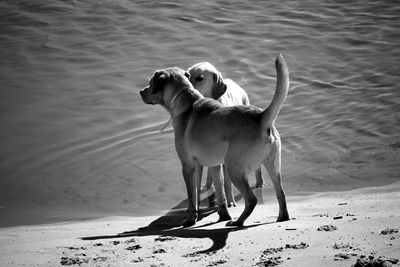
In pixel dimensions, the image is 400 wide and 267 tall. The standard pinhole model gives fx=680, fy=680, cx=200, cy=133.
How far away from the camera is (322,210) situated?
702cm

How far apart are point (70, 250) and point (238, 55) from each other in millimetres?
10339

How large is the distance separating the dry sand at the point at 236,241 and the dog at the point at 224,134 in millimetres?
393

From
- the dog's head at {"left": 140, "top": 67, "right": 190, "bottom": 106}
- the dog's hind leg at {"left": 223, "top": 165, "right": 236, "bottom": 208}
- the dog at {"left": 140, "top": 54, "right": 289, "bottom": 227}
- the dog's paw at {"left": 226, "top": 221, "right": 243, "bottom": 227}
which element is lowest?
the dog's hind leg at {"left": 223, "top": 165, "right": 236, "bottom": 208}

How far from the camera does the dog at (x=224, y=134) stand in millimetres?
6461

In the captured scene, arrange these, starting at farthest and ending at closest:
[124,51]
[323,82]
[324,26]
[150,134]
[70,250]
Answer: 1. [324,26]
2. [124,51]
3. [323,82]
4. [150,134]
5. [70,250]

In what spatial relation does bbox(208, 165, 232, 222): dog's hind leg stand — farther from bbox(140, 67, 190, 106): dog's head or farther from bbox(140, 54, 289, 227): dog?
bbox(140, 67, 190, 106): dog's head

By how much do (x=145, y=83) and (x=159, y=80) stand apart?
560 centimetres

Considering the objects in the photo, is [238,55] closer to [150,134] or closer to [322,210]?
[150,134]

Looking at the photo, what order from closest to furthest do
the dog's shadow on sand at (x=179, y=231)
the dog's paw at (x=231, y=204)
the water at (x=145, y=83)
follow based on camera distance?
the dog's shadow on sand at (x=179, y=231) < the dog's paw at (x=231, y=204) < the water at (x=145, y=83)

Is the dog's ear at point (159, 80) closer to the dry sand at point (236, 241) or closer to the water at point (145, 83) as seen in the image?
the dry sand at point (236, 241)

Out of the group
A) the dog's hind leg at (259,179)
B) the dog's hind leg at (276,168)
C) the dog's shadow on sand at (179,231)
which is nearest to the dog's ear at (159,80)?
the dog's shadow on sand at (179,231)

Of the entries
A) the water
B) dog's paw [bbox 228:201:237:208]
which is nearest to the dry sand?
dog's paw [bbox 228:201:237:208]

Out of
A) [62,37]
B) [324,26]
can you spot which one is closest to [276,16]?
[324,26]

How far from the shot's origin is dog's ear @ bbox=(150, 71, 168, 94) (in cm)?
778
